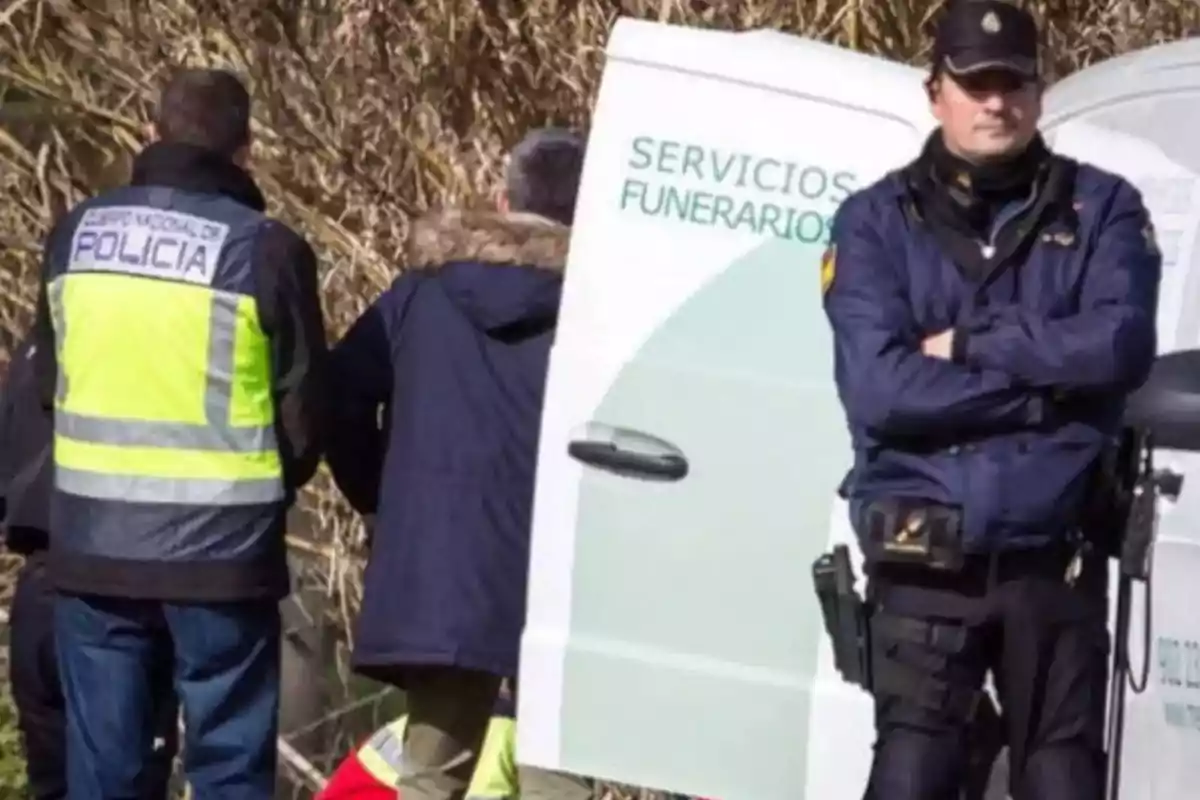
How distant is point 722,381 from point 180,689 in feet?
4.32

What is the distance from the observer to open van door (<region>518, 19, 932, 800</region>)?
17.9ft

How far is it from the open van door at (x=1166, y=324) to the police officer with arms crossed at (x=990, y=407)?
30 cm

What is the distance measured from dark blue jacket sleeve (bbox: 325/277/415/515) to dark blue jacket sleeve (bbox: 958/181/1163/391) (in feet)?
5.38

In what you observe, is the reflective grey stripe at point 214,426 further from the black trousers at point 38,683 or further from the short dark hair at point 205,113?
the black trousers at point 38,683

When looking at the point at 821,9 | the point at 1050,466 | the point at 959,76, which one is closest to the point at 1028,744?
the point at 1050,466

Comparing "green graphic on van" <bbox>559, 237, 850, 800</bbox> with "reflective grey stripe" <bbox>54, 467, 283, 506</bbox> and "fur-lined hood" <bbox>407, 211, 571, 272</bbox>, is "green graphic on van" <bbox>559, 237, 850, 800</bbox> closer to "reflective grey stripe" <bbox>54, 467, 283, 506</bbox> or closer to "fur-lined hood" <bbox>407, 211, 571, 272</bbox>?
"fur-lined hood" <bbox>407, 211, 571, 272</bbox>

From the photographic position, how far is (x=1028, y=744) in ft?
15.9

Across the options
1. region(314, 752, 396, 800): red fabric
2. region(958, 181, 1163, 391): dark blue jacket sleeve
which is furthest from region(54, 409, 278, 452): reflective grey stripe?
region(958, 181, 1163, 391): dark blue jacket sleeve

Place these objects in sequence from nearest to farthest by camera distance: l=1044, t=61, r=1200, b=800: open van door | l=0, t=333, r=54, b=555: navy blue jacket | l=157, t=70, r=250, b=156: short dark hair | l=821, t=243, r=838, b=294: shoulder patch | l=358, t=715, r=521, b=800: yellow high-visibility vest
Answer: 1. l=821, t=243, r=838, b=294: shoulder patch
2. l=1044, t=61, r=1200, b=800: open van door
3. l=157, t=70, r=250, b=156: short dark hair
4. l=0, t=333, r=54, b=555: navy blue jacket
5. l=358, t=715, r=521, b=800: yellow high-visibility vest

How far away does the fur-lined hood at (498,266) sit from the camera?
5.94 metres

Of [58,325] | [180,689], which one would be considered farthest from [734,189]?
[180,689]

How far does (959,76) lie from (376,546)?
1851 millimetres

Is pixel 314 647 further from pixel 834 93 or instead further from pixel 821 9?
pixel 834 93

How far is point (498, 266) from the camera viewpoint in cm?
596
